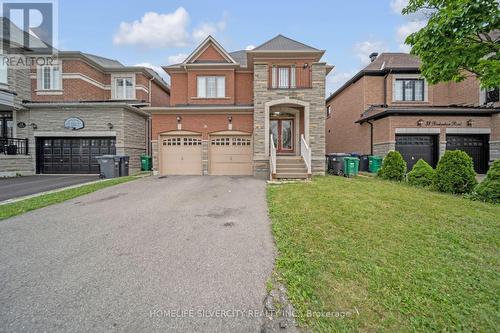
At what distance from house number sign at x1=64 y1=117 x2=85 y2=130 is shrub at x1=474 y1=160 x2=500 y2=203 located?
18.8m

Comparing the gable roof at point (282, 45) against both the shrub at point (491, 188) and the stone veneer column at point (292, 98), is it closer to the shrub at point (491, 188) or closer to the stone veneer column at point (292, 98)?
the stone veneer column at point (292, 98)

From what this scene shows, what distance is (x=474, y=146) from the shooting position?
1387 cm

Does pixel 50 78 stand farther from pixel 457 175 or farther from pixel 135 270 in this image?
pixel 457 175

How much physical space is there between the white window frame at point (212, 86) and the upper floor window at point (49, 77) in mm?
9671

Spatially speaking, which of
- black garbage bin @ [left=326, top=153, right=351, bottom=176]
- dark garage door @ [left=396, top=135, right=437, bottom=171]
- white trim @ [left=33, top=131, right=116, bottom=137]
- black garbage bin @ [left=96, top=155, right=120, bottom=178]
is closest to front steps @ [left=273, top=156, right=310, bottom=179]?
black garbage bin @ [left=326, top=153, right=351, bottom=176]

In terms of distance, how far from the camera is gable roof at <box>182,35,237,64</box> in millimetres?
13973

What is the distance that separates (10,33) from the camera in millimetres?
14789

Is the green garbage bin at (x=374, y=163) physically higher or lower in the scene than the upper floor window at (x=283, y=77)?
lower

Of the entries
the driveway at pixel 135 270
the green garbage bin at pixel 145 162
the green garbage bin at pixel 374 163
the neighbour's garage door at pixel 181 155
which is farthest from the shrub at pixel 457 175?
the green garbage bin at pixel 145 162

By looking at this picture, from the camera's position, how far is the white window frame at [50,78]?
49.5 ft

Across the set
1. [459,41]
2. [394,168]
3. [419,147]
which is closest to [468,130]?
[419,147]

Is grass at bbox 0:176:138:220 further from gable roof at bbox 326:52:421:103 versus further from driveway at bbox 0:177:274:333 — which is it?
gable roof at bbox 326:52:421:103

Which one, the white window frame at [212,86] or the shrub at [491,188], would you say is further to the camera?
the white window frame at [212,86]

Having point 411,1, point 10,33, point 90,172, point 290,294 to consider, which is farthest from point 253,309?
point 10,33
